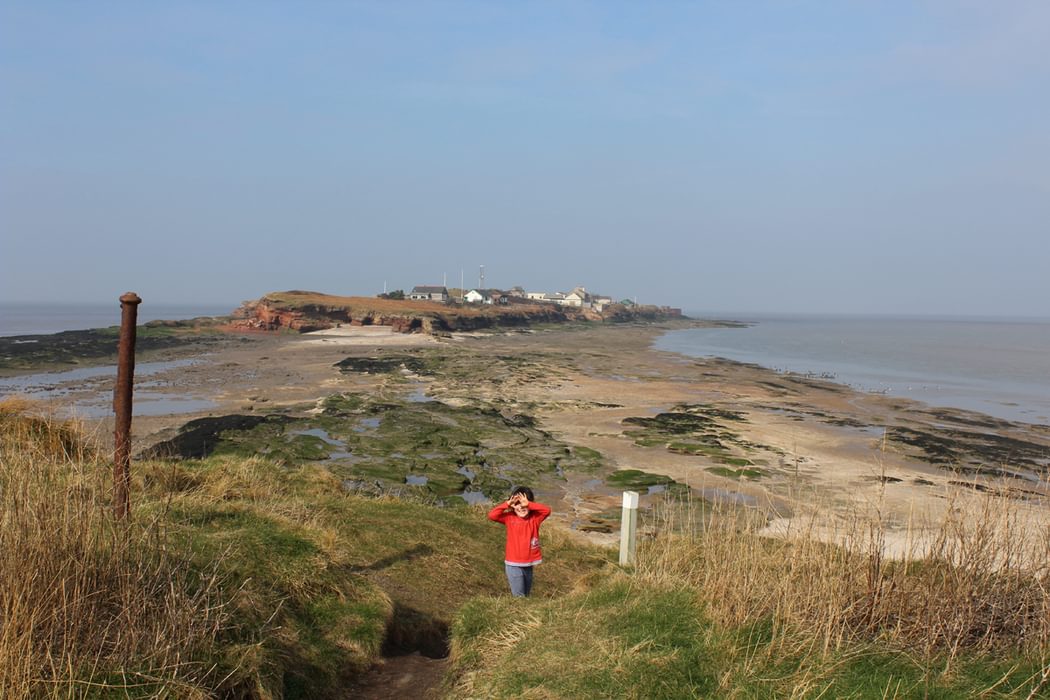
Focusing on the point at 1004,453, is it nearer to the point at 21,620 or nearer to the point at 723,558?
the point at 723,558

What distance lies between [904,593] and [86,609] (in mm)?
5904

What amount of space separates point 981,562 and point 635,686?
3.11 metres

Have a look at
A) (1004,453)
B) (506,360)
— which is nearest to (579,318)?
(506,360)

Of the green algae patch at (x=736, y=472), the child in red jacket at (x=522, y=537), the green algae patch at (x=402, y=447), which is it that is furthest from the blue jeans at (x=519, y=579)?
the green algae patch at (x=736, y=472)

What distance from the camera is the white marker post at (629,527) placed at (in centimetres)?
856

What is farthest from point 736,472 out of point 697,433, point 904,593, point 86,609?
point 86,609

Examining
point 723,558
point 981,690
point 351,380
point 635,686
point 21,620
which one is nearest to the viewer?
point 21,620

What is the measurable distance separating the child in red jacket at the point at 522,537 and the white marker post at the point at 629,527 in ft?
5.24

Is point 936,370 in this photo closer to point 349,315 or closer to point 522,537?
point 522,537

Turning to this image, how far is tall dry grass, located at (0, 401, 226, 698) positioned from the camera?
382 cm

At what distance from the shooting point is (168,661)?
14.1 feet

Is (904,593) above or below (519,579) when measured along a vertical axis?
above

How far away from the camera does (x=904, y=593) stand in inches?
211

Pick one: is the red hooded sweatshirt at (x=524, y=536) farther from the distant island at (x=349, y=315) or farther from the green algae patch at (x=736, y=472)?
the distant island at (x=349, y=315)
